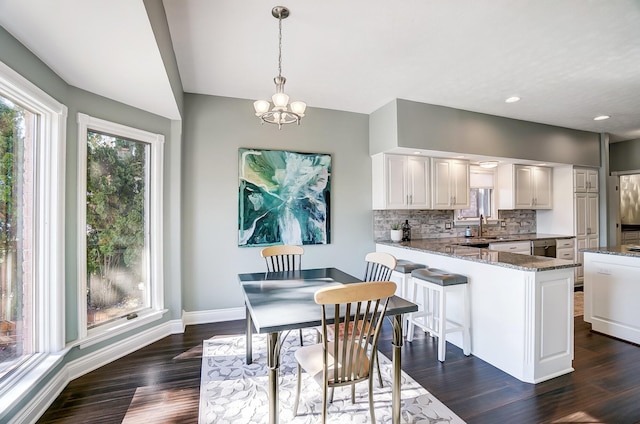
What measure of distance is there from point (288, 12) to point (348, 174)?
8.16 ft

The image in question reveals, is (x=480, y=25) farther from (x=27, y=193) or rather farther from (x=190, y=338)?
(x=190, y=338)

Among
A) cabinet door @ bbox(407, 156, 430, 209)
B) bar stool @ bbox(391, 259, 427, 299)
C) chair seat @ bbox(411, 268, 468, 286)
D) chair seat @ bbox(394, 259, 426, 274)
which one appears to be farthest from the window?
chair seat @ bbox(411, 268, 468, 286)

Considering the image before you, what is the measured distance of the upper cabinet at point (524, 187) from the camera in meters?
5.20

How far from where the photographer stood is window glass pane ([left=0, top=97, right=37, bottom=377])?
1954mm

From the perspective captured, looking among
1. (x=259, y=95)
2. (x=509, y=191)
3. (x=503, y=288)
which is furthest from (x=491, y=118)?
(x=259, y=95)

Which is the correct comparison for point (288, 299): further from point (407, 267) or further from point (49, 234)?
point (49, 234)

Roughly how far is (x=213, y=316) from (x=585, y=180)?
642cm

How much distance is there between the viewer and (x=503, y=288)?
104 inches

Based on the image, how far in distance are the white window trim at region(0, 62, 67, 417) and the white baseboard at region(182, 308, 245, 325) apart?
1.41 metres

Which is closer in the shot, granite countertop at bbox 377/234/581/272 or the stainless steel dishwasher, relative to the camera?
granite countertop at bbox 377/234/581/272

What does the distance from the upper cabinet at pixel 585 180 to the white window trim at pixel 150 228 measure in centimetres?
640

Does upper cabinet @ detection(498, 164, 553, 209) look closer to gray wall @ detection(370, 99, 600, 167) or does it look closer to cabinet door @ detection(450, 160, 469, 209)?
gray wall @ detection(370, 99, 600, 167)

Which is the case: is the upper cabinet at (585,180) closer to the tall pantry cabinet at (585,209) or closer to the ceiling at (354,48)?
the tall pantry cabinet at (585,209)

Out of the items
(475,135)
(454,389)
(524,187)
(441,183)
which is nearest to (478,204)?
(524,187)
